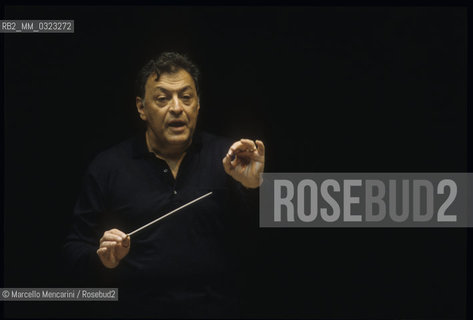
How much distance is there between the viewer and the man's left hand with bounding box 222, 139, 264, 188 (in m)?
2.54

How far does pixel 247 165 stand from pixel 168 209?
38cm

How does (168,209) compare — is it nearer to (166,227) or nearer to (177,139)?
(166,227)

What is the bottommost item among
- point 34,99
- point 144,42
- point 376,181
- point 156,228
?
point 156,228

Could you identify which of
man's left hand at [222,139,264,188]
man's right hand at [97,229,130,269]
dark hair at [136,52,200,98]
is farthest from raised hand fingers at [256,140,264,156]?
man's right hand at [97,229,130,269]

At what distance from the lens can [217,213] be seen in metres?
2.66

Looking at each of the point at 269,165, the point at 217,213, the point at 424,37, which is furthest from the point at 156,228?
the point at 424,37

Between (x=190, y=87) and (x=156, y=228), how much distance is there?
2.05 feet

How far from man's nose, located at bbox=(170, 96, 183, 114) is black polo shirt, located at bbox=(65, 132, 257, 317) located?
18 centimetres

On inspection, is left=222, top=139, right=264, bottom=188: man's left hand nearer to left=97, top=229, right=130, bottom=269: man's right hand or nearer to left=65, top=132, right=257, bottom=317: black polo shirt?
left=65, top=132, right=257, bottom=317: black polo shirt

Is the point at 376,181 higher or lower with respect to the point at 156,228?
higher

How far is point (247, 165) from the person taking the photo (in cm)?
257

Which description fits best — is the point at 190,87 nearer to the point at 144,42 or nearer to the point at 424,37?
the point at 144,42

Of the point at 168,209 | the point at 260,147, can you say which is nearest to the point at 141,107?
the point at 168,209

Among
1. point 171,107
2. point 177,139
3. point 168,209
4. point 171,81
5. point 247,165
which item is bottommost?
point 168,209
